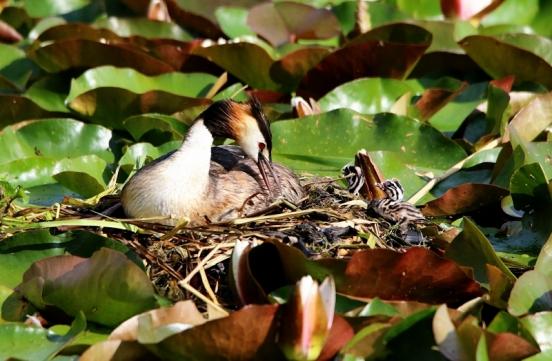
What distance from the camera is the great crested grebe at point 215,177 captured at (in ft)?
17.7

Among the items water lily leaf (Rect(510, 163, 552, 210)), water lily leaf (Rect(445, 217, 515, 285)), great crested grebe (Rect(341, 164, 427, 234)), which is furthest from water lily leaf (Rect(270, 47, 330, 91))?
water lily leaf (Rect(445, 217, 515, 285))

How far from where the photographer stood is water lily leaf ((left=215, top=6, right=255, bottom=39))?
811cm

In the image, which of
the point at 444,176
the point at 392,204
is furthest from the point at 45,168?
the point at 444,176

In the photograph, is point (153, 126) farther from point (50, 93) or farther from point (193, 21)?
point (193, 21)

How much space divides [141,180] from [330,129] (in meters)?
1.29

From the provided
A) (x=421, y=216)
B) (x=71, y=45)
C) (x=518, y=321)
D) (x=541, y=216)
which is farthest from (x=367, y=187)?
(x=71, y=45)

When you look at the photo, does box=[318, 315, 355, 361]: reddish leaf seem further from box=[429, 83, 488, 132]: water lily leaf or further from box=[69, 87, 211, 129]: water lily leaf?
box=[429, 83, 488, 132]: water lily leaf

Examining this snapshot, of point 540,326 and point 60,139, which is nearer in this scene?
point 540,326

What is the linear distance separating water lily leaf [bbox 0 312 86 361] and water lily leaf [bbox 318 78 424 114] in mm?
2911

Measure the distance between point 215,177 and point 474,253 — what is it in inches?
63.1

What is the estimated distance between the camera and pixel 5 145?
638 centimetres

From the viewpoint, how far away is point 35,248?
186 inches

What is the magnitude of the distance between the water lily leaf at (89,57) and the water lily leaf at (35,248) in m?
2.57

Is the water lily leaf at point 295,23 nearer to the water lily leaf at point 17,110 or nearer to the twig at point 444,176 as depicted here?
the water lily leaf at point 17,110
